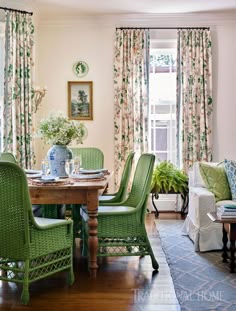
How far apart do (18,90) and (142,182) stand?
2733 millimetres

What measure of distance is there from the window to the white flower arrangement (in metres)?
2.92

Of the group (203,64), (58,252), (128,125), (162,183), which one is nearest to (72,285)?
(58,252)

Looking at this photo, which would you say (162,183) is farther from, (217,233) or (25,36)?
(25,36)

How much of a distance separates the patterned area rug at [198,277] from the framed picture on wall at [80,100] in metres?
2.55

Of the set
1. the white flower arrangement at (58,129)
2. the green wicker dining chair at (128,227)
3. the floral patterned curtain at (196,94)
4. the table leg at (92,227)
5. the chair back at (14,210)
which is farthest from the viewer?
the floral patterned curtain at (196,94)

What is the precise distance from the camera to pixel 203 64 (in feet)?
20.6

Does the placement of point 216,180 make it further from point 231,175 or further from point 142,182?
point 142,182

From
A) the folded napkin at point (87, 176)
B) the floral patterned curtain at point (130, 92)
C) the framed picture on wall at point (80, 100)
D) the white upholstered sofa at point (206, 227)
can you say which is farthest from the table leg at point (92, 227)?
the framed picture on wall at point (80, 100)

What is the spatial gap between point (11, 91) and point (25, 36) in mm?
810

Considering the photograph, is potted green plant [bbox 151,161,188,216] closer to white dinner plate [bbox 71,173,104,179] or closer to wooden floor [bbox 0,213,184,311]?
white dinner plate [bbox 71,173,104,179]

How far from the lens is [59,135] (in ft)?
12.3

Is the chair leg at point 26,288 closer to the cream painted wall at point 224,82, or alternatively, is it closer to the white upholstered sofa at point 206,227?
the white upholstered sofa at point 206,227

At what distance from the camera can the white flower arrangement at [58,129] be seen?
12.2 feet

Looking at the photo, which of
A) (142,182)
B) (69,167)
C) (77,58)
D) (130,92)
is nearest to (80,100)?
(77,58)
